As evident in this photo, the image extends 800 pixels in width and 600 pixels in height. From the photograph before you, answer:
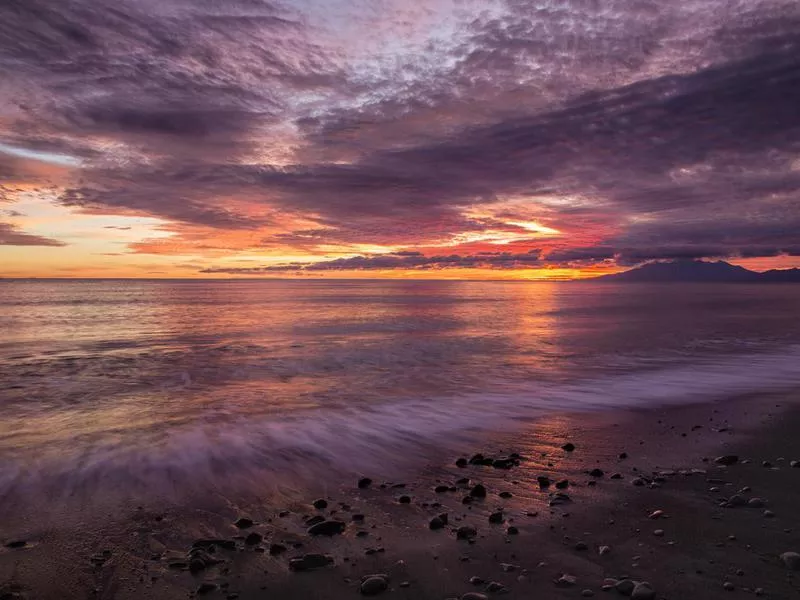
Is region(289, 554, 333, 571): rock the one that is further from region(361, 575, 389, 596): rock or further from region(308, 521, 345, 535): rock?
region(308, 521, 345, 535): rock

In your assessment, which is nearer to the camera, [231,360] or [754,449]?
[754,449]

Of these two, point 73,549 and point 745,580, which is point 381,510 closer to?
Result: point 73,549

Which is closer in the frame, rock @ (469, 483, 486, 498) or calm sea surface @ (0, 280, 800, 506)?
rock @ (469, 483, 486, 498)

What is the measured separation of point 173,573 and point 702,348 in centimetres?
3358

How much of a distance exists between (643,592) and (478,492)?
3.47 metres

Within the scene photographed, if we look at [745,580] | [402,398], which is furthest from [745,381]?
[745,580]

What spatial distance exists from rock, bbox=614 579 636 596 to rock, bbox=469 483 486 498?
315 centimetres

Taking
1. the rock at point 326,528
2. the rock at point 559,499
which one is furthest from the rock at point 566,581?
the rock at point 326,528

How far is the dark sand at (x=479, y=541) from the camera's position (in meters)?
6.07

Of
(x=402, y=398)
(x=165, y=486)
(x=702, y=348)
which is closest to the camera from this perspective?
(x=165, y=486)

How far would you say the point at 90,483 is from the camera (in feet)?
32.8

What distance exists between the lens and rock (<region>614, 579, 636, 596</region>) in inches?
224

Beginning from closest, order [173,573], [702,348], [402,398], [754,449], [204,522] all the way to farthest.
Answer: [173,573] < [204,522] < [754,449] < [402,398] < [702,348]

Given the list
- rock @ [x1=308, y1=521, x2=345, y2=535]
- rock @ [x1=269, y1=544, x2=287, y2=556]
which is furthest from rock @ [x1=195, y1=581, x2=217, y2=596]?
rock @ [x1=308, y1=521, x2=345, y2=535]
